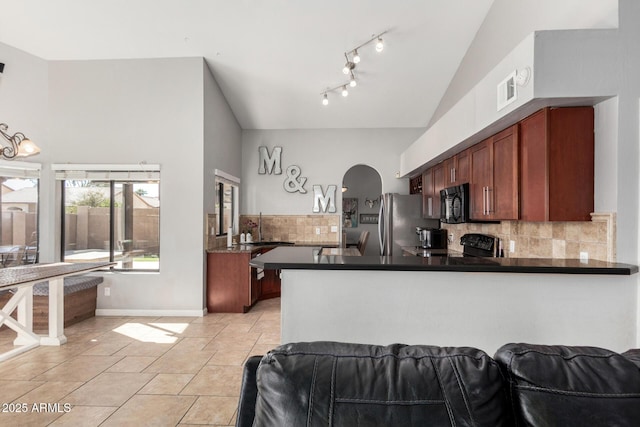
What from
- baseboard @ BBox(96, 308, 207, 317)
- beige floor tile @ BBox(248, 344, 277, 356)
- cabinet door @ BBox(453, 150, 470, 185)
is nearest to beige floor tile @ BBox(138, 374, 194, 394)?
beige floor tile @ BBox(248, 344, 277, 356)

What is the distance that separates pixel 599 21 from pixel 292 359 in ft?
8.86

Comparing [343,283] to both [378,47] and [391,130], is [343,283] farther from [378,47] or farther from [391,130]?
[391,130]

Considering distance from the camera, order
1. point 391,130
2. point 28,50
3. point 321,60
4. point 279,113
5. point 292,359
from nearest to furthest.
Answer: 1. point 292,359
2. point 28,50
3. point 321,60
4. point 279,113
5. point 391,130

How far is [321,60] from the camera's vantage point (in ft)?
15.3

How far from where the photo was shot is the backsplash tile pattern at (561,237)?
2.14 meters

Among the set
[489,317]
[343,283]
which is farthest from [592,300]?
[343,283]

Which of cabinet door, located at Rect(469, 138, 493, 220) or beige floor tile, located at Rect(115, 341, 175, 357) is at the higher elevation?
cabinet door, located at Rect(469, 138, 493, 220)

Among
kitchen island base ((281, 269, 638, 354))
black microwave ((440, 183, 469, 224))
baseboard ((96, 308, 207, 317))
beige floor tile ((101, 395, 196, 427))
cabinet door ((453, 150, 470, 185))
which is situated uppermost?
cabinet door ((453, 150, 470, 185))

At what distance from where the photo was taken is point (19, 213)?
4.41 m

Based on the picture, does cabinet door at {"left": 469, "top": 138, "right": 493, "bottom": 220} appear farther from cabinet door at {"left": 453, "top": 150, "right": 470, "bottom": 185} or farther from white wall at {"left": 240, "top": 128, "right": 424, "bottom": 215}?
white wall at {"left": 240, "top": 128, "right": 424, "bottom": 215}

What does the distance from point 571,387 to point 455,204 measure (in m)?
3.03

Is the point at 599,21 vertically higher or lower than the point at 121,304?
higher

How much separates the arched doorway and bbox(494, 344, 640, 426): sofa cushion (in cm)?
836

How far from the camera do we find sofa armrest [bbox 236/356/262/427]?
40.9 inches
